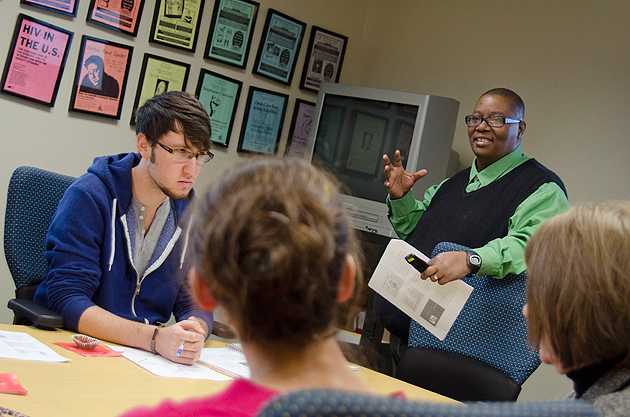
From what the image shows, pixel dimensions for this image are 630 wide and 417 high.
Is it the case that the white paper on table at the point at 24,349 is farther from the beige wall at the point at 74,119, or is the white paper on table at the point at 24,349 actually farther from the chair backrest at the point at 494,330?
the beige wall at the point at 74,119

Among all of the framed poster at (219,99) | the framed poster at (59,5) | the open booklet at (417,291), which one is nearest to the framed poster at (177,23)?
the framed poster at (219,99)

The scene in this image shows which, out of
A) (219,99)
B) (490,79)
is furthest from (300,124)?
(490,79)

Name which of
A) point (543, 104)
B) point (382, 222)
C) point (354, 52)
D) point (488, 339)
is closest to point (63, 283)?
point (488, 339)

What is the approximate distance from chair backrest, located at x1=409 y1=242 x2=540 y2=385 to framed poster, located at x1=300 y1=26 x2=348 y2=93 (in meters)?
2.32

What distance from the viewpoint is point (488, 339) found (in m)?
1.87

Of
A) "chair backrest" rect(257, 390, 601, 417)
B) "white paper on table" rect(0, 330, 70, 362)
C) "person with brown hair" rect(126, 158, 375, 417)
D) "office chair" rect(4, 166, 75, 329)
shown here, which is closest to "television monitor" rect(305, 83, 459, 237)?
"office chair" rect(4, 166, 75, 329)

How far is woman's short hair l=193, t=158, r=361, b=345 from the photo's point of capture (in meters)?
0.51

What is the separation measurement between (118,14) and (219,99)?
76cm

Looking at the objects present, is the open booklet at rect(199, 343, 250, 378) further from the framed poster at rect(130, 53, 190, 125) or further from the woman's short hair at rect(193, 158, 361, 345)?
the framed poster at rect(130, 53, 190, 125)

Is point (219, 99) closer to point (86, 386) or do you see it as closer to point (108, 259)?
point (108, 259)

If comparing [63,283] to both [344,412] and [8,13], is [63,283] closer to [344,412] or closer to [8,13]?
[344,412]

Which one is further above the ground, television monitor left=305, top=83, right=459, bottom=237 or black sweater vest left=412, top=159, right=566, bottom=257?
television monitor left=305, top=83, right=459, bottom=237

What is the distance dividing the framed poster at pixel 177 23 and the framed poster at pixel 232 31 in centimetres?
10

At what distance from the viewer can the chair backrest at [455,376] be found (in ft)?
5.88
